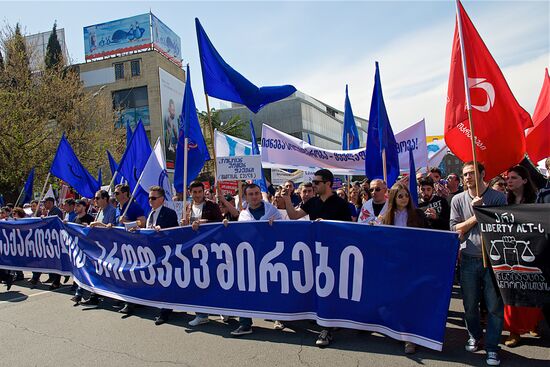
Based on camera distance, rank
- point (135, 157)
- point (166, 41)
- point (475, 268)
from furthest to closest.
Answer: point (166, 41) < point (135, 157) < point (475, 268)

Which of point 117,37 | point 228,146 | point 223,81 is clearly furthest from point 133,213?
point 117,37

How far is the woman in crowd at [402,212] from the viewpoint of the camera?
468 cm

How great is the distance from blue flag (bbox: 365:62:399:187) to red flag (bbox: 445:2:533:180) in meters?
2.22

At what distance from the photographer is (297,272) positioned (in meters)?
4.93

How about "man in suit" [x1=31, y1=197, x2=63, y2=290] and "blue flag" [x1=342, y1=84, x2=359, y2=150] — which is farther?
"blue flag" [x1=342, y1=84, x2=359, y2=150]

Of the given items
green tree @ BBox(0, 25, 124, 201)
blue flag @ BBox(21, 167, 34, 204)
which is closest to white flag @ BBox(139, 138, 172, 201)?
blue flag @ BBox(21, 167, 34, 204)

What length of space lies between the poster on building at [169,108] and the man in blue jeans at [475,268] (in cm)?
4406

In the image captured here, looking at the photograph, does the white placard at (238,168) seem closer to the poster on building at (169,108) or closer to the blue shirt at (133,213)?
the blue shirt at (133,213)

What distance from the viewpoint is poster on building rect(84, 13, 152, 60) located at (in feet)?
165

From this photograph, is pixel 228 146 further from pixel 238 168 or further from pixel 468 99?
pixel 468 99

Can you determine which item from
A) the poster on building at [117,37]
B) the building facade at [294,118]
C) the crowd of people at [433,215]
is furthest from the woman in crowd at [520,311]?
the building facade at [294,118]

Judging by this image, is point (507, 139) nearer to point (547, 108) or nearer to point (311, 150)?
point (547, 108)

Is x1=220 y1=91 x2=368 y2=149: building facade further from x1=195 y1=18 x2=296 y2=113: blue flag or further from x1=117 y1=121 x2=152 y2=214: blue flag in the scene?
x1=195 y1=18 x2=296 y2=113: blue flag

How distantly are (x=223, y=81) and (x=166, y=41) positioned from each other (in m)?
50.6
